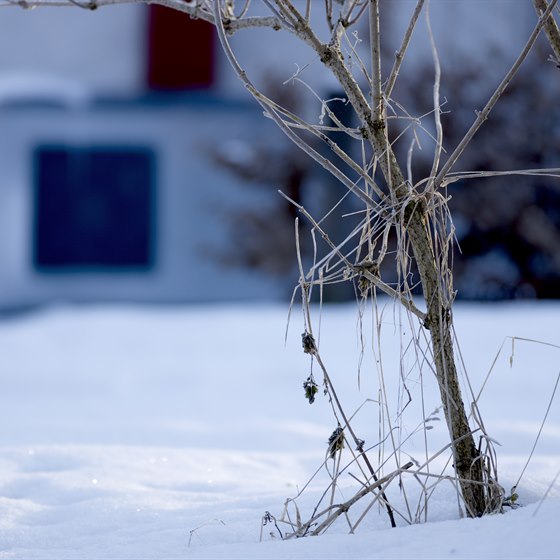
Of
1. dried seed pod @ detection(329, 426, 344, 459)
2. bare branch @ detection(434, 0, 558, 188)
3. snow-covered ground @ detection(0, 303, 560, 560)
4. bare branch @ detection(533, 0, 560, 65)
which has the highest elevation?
bare branch @ detection(533, 0, 560, 65)

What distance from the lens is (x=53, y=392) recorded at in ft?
15.5

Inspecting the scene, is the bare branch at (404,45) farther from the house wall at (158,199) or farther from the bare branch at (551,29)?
the house wall at (158,199)

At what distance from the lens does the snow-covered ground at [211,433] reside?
5.74 feet

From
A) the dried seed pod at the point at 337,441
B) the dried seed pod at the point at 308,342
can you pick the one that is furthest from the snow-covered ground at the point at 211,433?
the dried seed pod at the point at 308,342

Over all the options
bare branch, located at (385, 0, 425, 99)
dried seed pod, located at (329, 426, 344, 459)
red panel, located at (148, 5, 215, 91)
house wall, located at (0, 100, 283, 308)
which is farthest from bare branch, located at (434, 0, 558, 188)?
red panel, located at (148, 5, 215, 91)

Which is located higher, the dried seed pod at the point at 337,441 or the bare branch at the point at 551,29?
the bare branch at the point at 551,29

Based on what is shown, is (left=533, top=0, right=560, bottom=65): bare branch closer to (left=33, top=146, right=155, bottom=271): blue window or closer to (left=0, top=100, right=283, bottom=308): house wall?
(left=0, top=100, right=283, bottom=308): house wall

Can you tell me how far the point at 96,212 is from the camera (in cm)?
1052

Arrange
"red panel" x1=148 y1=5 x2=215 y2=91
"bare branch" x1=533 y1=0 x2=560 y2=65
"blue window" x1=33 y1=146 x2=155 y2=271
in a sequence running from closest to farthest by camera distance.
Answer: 1. "bare branch" x1=533 y1=0 x2=560 y2=65
2. "blue window" x1=33 y1=146 x2=155 y2=271
3. "red panel" x1=148 y1=5 x2=215 y2=91

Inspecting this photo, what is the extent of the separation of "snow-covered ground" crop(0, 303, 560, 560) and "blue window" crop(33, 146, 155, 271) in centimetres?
366

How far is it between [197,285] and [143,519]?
8392 millimetres

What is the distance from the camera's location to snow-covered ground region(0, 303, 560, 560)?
1.75 m

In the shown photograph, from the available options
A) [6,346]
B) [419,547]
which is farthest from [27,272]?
[419,547]

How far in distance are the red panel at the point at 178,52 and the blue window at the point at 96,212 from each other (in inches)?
37.9
